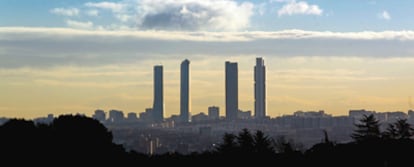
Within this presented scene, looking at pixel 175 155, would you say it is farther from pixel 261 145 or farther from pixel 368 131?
pixel 368 131

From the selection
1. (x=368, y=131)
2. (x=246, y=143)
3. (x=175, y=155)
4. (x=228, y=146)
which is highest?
(x=368, y=131)

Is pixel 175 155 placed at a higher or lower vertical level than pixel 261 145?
lower

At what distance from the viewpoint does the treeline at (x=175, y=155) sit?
163ft

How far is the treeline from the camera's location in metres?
49.5

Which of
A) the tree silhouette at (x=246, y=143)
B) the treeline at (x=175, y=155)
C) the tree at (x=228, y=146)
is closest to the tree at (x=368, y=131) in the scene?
the treeline at (x=175, y=155)

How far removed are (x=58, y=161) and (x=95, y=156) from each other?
2869 millimetres

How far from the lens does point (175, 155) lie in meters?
Answer: 58.1

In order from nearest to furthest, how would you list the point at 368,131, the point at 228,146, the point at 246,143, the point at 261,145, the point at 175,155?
the point at 175,155 → the point at 261,145 → the point at 246,143 → the point at 228,146 → the point at 368,131

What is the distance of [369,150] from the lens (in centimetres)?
5016

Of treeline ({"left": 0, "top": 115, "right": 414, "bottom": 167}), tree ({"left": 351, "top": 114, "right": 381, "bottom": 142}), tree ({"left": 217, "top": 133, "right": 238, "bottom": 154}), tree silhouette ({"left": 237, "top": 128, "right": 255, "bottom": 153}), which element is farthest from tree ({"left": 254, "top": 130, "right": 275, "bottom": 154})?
tree ({"left": 351, "top": 114, "right": 381, "bottom": 142})

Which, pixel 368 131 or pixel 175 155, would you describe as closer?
pixel 175 155

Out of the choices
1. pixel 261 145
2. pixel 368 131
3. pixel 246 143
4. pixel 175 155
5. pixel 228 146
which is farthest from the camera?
pixel 368 131

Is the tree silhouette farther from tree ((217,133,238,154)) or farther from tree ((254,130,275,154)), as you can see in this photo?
tree ((217,133,238,154))

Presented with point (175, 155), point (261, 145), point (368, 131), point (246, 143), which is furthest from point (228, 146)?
point (368, 131)
